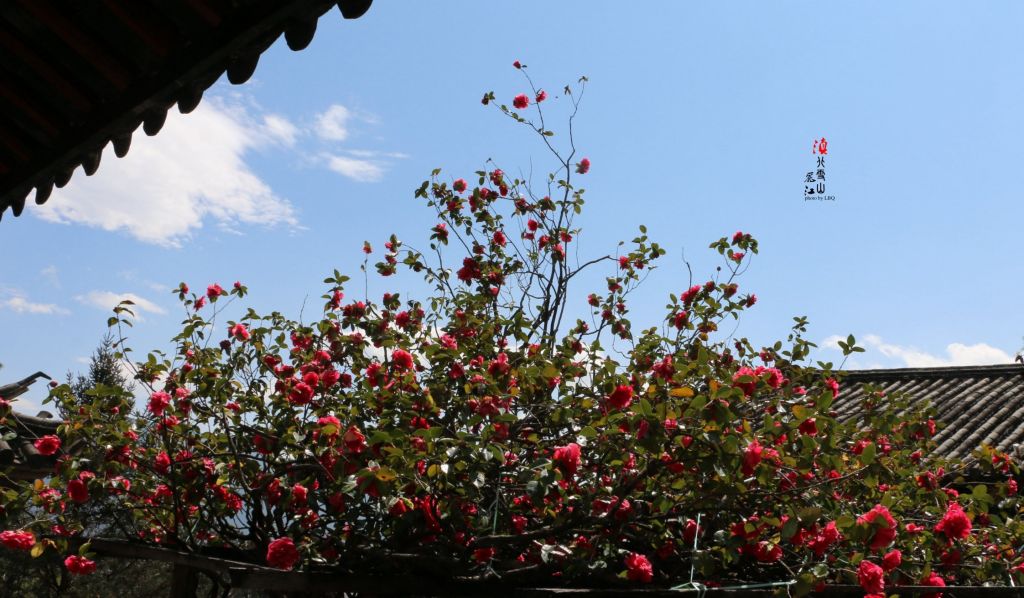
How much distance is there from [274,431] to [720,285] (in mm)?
3035

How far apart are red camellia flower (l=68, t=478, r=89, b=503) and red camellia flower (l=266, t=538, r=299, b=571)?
1.38m

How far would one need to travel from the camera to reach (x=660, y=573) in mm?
3336

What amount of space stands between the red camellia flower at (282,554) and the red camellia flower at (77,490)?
1377mm

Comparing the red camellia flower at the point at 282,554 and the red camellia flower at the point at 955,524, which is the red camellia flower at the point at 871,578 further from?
the red camellia flower at the point at 282,554

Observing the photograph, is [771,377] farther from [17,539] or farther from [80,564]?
[17,539]

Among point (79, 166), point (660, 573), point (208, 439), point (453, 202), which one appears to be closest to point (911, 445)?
point (660, 573)

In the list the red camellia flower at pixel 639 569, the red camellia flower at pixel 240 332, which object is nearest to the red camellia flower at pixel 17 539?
the red camellia flower at pixel 240 332

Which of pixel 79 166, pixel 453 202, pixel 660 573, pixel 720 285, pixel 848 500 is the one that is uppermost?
pixel 453 202

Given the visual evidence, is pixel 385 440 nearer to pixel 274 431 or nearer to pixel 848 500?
pixel 274 431

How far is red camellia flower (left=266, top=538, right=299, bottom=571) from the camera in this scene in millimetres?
2922

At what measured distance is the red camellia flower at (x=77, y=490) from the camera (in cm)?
372

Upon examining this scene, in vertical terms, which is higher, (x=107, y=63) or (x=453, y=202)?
(x=453, y=202)

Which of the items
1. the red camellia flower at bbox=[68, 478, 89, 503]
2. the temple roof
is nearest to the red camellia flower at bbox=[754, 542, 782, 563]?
the temple roof

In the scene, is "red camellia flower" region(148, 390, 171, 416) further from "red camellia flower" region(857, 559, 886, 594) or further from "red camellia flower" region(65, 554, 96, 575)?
"red camellia flower" region(857, 559, 886, 594)
